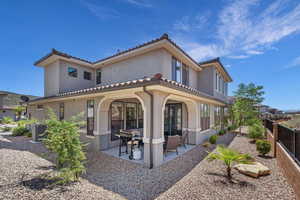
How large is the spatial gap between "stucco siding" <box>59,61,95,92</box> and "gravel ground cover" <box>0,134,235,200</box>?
671cm

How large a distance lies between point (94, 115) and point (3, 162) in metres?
3.92

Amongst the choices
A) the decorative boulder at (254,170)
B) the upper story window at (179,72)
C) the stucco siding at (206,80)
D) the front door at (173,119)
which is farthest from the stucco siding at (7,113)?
the decorative boulder at (254,170)

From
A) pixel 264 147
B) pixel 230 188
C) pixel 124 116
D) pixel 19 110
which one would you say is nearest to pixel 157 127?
pixel 230 188

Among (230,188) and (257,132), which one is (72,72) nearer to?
(230,188)

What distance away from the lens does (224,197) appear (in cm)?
341

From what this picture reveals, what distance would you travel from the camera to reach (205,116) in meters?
11.0

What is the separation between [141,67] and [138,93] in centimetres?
325

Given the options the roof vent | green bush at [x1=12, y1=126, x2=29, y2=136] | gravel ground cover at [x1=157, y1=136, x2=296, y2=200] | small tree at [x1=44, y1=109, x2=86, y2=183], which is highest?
the roof vent

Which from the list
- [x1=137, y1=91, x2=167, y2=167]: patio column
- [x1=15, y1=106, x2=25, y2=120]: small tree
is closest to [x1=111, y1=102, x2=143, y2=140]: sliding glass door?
[x1=137, y1=91, x2=167, y2=167]: patio column

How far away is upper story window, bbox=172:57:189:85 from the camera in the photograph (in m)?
8.85

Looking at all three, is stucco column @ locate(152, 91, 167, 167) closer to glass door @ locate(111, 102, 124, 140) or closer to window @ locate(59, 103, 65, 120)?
glass door @ locate(111, 102, 124, 140)

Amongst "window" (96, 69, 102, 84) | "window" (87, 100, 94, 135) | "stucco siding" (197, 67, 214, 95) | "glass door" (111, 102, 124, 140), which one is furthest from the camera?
"stucco siding" (197, 67, 214, 95)

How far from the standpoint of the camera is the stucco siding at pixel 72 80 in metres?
10.9

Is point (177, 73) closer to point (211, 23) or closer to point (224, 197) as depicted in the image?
point (211, 23)
